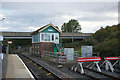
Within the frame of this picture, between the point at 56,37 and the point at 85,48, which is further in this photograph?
the point at 56,37

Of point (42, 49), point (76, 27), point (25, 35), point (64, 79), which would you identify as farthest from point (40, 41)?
point (76, 27)

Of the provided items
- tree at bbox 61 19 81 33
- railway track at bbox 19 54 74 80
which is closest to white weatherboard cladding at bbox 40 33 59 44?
railway track at bbox 19 54 74 80

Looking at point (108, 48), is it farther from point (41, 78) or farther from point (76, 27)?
point (76, 27)

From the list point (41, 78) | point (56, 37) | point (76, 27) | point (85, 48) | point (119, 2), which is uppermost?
point (76, 27)

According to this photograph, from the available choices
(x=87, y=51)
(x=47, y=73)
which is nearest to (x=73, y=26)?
(x=87, y=51)

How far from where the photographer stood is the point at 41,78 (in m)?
10.5

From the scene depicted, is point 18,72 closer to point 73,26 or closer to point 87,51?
point 87,51

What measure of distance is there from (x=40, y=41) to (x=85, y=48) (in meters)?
9.99

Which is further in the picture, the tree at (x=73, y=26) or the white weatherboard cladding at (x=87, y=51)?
the tree at (x=73, y=26)

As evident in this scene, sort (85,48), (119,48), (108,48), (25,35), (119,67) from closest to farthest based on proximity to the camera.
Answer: (119,48)
(108,48)
(119,67)
(85,48)
(25,35)

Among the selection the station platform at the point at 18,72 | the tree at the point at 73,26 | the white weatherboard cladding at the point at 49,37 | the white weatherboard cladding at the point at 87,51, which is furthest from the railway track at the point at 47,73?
the tree at the point at 73,26

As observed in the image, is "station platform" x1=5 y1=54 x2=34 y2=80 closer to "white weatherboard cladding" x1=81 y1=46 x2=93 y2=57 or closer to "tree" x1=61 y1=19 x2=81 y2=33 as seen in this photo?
"white weatherboard cladding" x1=81 y1=46 x2=93 y2=57

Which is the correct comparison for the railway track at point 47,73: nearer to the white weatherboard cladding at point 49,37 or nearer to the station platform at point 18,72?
the station platform at point 18,72

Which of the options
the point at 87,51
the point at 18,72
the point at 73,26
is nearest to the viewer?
the point at 18,72
